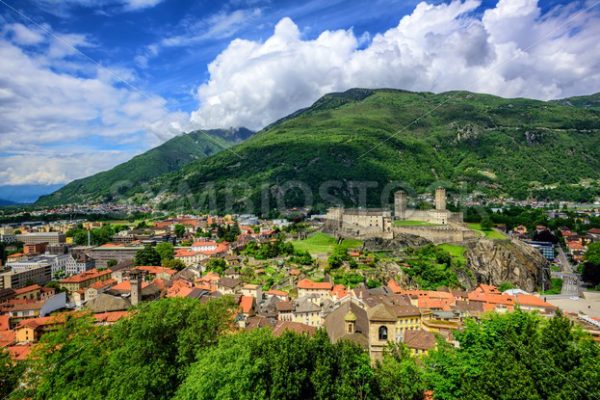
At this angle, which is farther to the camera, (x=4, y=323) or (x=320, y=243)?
(x=320, y=243)

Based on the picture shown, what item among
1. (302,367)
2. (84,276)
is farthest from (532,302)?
(84,276)

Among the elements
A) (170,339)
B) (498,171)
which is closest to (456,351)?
(170,339)

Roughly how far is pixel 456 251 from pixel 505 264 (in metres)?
6.11

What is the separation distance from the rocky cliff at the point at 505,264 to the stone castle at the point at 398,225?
5.94 m

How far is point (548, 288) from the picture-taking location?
1797 inches

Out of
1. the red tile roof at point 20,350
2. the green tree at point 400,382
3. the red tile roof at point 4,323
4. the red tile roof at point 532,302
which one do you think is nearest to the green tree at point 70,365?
the red tile roof at point 20,350

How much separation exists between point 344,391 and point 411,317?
420 inches

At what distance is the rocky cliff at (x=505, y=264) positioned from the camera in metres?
46.2

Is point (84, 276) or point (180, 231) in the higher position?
point (180, 231)

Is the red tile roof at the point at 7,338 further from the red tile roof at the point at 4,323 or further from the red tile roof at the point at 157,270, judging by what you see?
the red tile roof at the point at 157,270

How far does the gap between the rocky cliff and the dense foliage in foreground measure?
1392 inches

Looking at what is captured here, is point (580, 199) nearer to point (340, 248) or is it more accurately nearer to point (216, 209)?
point (340, 248)

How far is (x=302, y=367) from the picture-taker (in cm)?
1379

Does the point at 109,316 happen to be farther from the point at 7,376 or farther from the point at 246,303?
the point at 7,376
